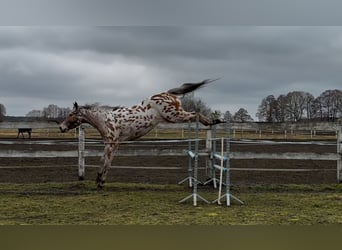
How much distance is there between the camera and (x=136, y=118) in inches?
260

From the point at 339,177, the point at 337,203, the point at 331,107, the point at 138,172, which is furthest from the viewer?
the point at 331,107

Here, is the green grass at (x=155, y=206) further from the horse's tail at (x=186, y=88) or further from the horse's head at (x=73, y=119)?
the horse's tail at (x=186, y=88)

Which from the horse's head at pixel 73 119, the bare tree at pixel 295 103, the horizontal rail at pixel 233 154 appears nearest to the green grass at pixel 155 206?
the horizontal rail at pixel 233 154

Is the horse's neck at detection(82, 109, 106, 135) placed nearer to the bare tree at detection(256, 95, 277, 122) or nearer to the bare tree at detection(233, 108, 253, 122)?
the bare tree at detection(233, 108, 253, 122)

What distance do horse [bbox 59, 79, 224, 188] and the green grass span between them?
2.45 feet

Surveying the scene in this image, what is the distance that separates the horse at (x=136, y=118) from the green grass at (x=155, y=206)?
0.75 meters

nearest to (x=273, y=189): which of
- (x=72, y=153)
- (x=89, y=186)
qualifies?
(x=89, y=186)

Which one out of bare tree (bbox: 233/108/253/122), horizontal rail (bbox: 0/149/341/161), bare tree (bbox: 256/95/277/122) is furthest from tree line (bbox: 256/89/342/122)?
horizontal rail (bbox: 0/149/341/161)

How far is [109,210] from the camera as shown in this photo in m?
4.65

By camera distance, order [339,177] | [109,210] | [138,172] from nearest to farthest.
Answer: [109,210]
[339,177]
[138,172]

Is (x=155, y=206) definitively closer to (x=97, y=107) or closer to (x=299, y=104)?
(x=97, y=107)

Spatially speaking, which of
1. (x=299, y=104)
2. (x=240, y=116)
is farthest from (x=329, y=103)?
(x=240, y=116)

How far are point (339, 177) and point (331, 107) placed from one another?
1972 centimetres

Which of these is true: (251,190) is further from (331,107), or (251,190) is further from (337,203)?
(331,107)
